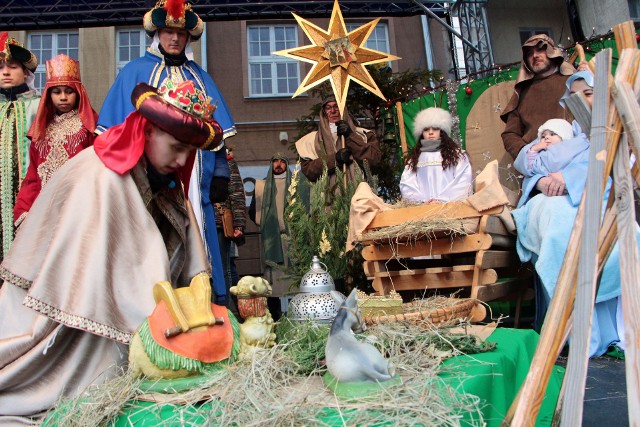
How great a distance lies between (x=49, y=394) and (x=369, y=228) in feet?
8.58

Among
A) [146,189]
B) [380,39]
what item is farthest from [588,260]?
[380,39]

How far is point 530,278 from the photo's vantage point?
4.95 metres

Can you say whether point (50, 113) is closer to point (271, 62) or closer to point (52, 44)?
point (271, 62)

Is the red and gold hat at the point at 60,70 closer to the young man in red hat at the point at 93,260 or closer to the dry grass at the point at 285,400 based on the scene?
the young man in red hat at the point at 93,260

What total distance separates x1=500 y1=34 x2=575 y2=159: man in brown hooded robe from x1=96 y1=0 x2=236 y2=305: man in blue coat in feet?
8.88

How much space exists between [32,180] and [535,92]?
4.35 m

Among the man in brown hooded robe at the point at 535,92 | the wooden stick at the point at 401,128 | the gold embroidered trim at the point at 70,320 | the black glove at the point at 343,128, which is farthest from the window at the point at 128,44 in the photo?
the gold embroidered trim at the point at 70,320

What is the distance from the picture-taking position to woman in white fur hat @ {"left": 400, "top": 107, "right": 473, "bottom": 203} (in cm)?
494

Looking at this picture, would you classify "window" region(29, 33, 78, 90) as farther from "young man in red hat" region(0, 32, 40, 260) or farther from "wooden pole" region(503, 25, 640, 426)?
"wooden pole" region(503, 25, 640, 426)

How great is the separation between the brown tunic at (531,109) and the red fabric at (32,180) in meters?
3.61

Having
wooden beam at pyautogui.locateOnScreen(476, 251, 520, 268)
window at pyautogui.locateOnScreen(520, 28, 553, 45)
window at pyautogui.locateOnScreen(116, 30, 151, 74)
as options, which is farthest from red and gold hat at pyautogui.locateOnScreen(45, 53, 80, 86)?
window at pyautogui.locateOnScreen(520, 28, 553, 45)

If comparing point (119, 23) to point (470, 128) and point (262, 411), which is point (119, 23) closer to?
point (470, 128)

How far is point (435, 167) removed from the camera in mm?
5078

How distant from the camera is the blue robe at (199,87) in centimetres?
405
